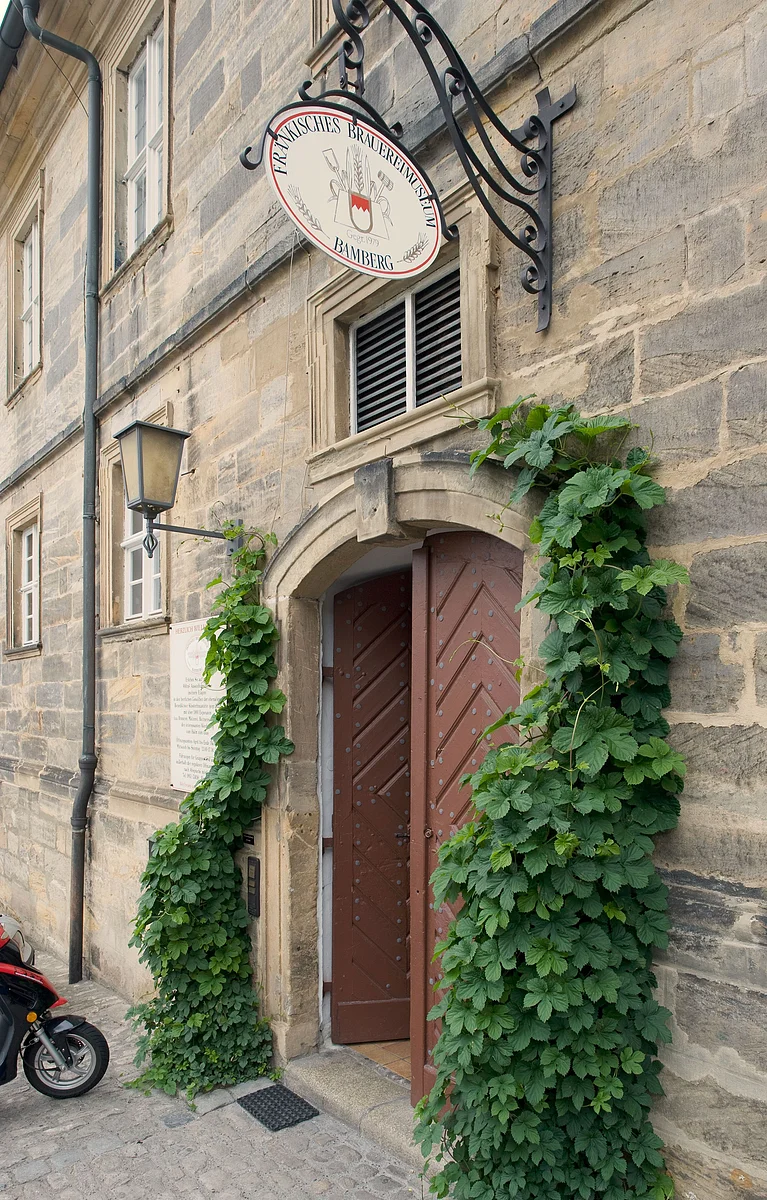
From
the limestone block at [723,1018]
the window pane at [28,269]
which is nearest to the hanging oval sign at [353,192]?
the limestone block at [723,1018]

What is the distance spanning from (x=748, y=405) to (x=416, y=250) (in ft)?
4.12

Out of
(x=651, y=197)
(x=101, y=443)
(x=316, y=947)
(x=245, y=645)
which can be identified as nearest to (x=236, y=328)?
(x=245, y=645)

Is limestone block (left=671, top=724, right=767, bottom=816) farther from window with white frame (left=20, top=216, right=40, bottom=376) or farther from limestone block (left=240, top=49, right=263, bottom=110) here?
window with white frame (left=20, top=216, right=40, bottom=376)

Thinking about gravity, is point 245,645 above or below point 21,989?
above

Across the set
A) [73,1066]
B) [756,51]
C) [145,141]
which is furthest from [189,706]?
[145,141]

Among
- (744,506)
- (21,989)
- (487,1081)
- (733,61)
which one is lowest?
(21,989)

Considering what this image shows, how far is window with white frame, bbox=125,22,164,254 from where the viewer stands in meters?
6.84

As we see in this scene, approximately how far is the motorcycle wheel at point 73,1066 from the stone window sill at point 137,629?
2451 mm

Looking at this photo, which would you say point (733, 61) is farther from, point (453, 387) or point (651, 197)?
point (453, 387)

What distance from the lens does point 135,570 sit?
7.15 m

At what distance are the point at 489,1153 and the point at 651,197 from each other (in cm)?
304

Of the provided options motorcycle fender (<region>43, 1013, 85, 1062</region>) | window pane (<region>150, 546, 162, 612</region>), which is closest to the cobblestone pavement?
motorcycle fender (<region>43, 1013, 85, 1062</region>)

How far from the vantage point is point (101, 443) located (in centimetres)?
739

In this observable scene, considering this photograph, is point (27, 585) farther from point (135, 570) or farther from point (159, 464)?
point (159, 464)
